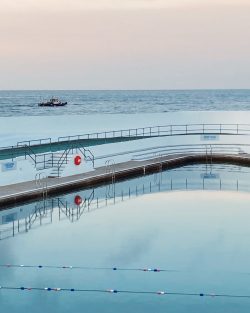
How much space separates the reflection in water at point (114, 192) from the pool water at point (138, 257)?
699 mm

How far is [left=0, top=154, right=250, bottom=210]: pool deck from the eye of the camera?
2528cm

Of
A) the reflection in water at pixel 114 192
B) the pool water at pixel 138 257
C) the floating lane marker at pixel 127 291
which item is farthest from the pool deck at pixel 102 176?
the floating lane marker at pixel 127 291

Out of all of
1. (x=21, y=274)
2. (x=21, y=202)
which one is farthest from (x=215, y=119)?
(x=21, y=274)

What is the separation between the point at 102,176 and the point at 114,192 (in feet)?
5.32

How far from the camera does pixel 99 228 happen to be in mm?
22266

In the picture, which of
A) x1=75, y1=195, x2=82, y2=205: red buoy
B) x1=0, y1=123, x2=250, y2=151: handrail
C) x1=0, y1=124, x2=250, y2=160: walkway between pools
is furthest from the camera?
x1=0, y1=123, x2=250, y2=151: handrail

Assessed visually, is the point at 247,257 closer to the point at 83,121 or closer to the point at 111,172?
the point at 111,172

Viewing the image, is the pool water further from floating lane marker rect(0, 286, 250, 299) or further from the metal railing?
the metal railing

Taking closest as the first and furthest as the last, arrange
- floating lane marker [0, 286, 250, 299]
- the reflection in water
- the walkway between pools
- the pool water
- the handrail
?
the pool water → floating lane marker [0, 286, 250, 299] → the reflection in water → the walkway between pools → the handrail

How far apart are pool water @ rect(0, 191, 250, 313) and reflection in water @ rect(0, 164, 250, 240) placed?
0.70 metres

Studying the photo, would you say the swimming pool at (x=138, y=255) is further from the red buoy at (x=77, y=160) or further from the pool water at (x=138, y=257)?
the red buoy at (x=77, y=160)

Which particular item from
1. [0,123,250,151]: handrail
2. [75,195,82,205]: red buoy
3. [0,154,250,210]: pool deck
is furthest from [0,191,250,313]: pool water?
[0,123,250,151]: handrail

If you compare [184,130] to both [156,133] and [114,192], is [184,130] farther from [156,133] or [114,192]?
[114,192]

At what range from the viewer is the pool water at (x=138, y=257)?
49.4ft
